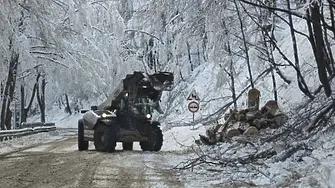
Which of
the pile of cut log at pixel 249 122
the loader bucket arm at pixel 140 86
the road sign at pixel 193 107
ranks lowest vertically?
the pile of cut log at pixel 249 122

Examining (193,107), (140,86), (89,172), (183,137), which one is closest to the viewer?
(89,172)

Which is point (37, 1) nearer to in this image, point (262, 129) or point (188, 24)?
point (188, 24)

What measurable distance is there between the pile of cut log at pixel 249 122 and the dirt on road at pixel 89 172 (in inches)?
85.0

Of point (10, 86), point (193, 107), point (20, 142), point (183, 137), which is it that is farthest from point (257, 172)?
point (10, 86)

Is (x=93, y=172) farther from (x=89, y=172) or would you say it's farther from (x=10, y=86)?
(x=10, y=86)

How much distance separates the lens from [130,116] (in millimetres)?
18719

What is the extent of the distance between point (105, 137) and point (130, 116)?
123 centimetres

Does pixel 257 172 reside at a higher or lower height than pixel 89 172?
higher

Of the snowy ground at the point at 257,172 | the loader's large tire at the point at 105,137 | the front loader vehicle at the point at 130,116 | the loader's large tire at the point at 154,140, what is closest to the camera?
the snowy ground at the point at 257,172


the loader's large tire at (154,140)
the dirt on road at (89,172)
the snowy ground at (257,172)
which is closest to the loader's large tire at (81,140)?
the loader's large tire at (154,140)

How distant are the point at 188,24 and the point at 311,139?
6934mm

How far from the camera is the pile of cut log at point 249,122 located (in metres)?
16.1

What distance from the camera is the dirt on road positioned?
1019 cm

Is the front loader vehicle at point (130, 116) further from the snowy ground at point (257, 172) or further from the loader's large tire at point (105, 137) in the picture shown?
the snowy ground at point (257, 172)
